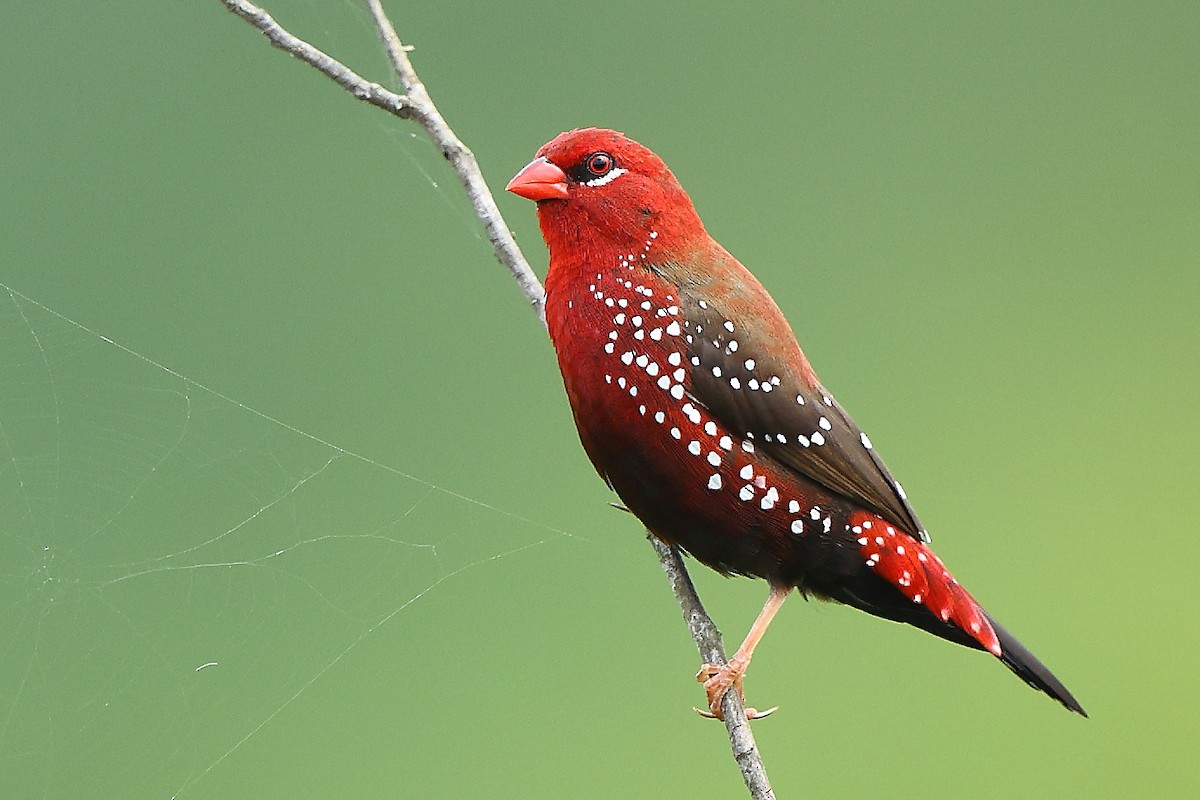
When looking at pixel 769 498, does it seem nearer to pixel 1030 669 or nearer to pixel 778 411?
pixel 778 411

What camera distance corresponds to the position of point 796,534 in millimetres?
2439

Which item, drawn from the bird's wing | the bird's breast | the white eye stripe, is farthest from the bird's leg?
the white eye stripe

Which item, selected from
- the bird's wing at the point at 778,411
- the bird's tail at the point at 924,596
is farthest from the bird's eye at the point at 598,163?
the bird's tail at the point at 924,596

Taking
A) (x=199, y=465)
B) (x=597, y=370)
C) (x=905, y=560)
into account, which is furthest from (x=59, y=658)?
(x=905, y=560)

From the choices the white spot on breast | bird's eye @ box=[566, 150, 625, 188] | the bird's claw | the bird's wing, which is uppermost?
bird's eye @ box=[566, 150, 625, 188]

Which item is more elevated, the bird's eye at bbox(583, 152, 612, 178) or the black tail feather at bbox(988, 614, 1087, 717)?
the bird's eye at bbox(583, 152, 612, 178)

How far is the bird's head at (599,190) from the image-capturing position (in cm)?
242

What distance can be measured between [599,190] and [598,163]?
5cm

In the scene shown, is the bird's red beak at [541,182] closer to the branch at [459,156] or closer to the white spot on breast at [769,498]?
the branch at [459,156]

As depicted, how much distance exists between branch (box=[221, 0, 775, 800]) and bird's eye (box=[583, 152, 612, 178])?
32 centimetres

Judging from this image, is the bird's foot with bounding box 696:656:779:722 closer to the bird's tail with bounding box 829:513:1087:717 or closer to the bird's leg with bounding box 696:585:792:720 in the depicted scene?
the bird's leg with bounding box 696:585:792:720

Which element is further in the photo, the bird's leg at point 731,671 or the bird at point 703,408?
the bird's leg at point 731,671

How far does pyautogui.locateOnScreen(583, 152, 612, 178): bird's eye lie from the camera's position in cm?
242

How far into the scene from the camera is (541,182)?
7.92 feet
